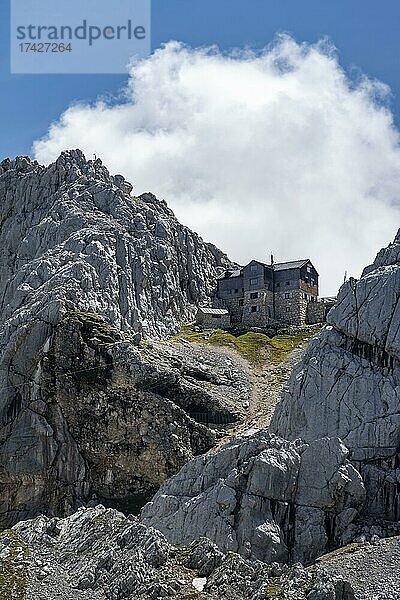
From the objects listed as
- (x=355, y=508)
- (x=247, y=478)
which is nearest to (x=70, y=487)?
(x=247, y=478)

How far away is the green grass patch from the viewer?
12444 cm

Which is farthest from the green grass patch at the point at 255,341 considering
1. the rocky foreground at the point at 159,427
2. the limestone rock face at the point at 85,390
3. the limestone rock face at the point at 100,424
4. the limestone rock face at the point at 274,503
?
the limestone rock face at the point at 274,503

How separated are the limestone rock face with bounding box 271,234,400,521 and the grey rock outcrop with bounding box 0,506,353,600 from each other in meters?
26.1

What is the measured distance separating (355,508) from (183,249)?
8903 centimetres

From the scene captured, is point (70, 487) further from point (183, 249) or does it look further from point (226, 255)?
point (226, 255)

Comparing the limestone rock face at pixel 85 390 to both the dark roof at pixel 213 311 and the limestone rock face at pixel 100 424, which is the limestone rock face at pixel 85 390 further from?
the dark roof at pixel 213 311

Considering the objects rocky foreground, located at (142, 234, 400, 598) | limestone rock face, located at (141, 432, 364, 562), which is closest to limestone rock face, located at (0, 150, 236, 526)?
rocky foreground, located at (142, 234, 400, 598)

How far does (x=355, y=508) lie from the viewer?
68.2 metres

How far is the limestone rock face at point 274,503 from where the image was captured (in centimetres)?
6425

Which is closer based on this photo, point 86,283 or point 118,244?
point 86,283

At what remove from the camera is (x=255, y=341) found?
131000 millimetres

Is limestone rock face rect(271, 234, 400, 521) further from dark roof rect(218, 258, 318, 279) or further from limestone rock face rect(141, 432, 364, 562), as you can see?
dark roof rect(218, 258, 318, 279)

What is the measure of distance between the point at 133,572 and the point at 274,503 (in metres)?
23.9

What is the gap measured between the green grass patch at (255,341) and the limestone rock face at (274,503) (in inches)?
1972
